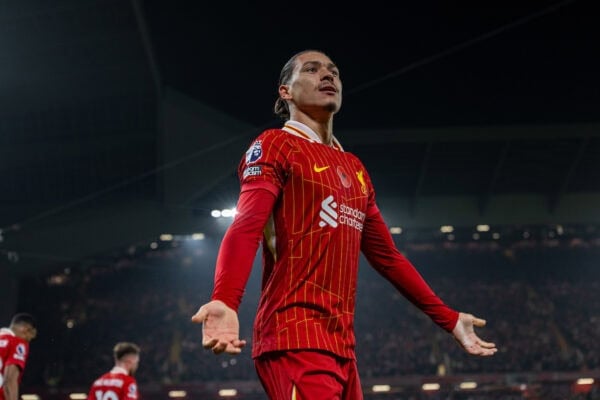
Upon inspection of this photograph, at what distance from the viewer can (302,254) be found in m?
2.11

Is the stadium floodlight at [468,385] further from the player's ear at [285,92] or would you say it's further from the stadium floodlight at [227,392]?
the player's ear at [285,92]

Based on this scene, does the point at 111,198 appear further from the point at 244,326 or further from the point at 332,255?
the point at 332,255

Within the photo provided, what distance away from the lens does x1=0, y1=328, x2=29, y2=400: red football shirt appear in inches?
277

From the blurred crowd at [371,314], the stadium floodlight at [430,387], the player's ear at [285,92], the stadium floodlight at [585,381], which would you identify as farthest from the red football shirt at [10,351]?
the stadium floodlight at [585,381]

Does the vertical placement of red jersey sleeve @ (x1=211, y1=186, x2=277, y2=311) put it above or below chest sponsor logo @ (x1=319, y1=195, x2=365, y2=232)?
below

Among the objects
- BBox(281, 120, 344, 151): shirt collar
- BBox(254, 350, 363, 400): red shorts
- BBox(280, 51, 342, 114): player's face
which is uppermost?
BBox(280, 51, 342, 114): player's face

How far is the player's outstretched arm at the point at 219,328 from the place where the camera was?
1671 mm

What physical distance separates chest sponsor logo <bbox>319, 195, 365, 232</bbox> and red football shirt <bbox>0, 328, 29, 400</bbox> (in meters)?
6.03

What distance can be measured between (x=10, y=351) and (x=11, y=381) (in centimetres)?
33

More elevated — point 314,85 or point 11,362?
point 314,85

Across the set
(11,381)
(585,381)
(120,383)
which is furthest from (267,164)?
(585,381)

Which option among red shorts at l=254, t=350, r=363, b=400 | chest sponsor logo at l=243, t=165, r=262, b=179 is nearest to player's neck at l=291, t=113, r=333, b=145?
chest sponsor logo at l=243, t=165, r=262, b=179

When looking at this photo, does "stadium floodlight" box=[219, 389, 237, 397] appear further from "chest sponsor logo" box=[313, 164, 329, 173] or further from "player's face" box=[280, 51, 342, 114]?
"chest sponsor logo" box=[313, 164, 329, 173]

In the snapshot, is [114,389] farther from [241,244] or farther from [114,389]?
[241,244]
